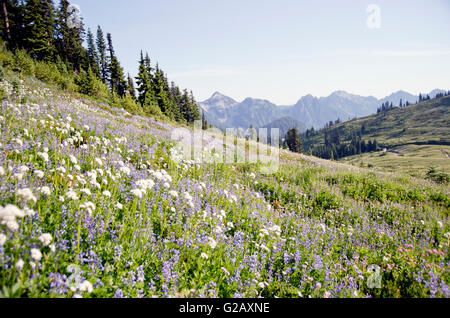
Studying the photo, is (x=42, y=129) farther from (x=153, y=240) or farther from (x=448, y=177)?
(x=448, y=177)

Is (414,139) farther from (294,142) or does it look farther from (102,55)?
(102,55)

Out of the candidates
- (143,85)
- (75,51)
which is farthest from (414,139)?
(75,51)

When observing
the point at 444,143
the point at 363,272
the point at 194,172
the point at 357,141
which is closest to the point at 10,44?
the point at 194,172

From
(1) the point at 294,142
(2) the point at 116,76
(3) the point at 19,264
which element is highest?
(2) the point at 116,76

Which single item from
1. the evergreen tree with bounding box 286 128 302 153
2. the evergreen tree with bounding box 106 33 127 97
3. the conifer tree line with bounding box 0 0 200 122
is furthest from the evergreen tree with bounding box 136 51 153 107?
the evergreen tree with bounding box 286 128 302 153

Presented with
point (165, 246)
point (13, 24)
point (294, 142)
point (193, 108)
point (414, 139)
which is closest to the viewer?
point (165, 246)

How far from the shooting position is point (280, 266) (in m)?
3.60

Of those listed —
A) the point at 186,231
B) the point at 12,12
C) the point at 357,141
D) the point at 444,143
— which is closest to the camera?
the point at 186,231

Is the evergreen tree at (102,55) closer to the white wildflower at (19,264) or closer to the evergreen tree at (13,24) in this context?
the evergreen tree at (13,24)

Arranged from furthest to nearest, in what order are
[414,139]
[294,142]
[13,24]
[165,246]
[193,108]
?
[414,139] → [294,142] → [193,108] → [13,24] → [165,246]

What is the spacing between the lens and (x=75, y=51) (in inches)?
2125

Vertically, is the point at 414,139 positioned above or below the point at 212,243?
above
